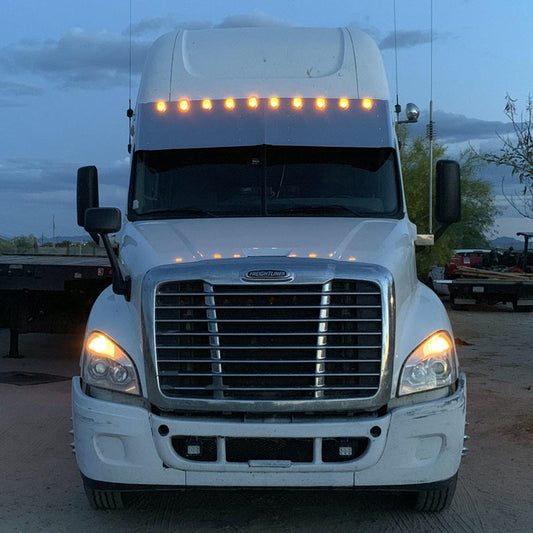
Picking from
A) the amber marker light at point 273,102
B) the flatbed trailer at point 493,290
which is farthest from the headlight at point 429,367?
the flatbed trailer at point 493,290

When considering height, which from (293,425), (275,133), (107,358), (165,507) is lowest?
(165,507)

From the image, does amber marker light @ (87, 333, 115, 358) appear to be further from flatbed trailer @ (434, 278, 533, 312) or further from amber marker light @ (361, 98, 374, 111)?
flatbed trailer @ (434, 278, 533, 312)

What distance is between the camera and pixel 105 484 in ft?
15.9

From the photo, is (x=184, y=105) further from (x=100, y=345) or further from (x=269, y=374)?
(x=269, y=374)

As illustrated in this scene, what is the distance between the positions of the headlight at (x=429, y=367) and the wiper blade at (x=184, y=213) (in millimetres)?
2029

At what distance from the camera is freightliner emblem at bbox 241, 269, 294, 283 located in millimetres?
4668

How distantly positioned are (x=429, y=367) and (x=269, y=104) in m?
2.95

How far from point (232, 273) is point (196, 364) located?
550 millimetres

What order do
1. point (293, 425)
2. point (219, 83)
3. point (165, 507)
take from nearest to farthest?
point (293, 425) < point (165, 507) < point (219, 83)

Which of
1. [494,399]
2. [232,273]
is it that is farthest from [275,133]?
[494,399]

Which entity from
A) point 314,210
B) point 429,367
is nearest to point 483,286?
point 314,210

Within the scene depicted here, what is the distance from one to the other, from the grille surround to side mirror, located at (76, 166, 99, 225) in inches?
88.4

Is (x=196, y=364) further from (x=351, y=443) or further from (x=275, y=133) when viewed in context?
(x=275, y=133)

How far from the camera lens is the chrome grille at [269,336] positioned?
15.4 feet
